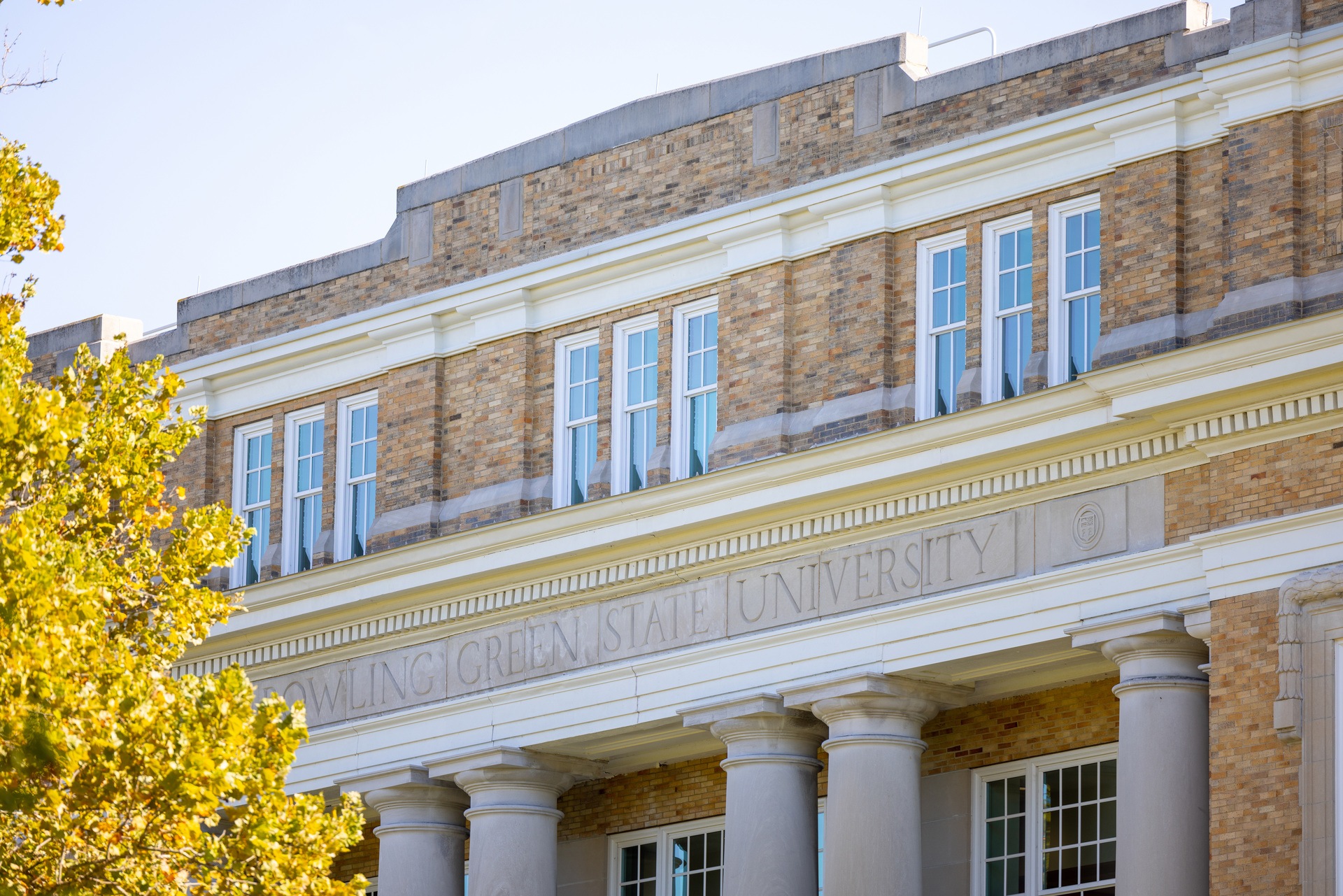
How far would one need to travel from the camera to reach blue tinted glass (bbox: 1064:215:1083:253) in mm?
26141

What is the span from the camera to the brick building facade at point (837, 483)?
24.0m

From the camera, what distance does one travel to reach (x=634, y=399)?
96.6 feet

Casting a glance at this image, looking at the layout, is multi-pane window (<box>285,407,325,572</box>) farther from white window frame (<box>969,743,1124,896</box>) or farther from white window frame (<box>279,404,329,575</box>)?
white window frame (<box>969,743,1124,896</box>)

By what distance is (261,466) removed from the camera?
3300 cm

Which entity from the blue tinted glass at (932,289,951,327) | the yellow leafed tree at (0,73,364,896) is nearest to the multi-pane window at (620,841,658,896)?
the blue tinted glass at (932,289,951,327)

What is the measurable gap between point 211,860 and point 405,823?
11394 mm

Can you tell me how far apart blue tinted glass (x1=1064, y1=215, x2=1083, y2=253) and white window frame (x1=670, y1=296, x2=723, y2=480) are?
4114 mm

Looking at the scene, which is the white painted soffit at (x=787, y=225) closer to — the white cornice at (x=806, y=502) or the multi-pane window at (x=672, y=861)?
the white cornice at (x=806, y=502)

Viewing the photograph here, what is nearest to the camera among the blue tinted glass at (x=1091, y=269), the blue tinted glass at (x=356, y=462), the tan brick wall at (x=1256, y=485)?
the tan brick wall at (x=1256, y=485)

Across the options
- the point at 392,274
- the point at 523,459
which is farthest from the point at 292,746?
the point at 392,274

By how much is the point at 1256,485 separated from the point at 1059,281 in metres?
3.34

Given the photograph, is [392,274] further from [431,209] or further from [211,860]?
[211,860]

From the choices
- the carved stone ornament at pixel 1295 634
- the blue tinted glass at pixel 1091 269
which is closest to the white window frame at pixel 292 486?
the blue tinted glass at pixel 1091 269

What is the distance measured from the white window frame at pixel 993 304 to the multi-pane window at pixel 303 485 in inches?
366
